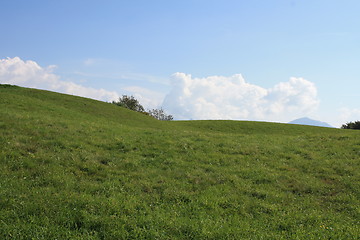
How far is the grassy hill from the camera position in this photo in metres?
9.43

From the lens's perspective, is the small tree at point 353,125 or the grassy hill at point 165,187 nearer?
the grassy hill at point 165,187

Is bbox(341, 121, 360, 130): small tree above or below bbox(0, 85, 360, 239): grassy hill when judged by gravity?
above

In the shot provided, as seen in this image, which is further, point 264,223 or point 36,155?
point 36,155

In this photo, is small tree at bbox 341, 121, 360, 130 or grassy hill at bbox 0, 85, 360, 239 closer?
grassy hill at bbox 0, 85, 360, 239

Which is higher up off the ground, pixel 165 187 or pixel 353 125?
pixel 353 125

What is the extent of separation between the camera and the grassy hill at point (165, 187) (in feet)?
30.9

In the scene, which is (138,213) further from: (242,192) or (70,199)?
(242,192)

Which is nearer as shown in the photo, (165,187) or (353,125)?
(165,187)

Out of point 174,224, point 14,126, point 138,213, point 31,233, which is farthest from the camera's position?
point 14,126

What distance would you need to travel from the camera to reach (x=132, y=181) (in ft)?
44.1

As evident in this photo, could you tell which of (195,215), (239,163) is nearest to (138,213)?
(195,215)

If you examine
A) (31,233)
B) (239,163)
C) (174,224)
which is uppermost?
(239,163)

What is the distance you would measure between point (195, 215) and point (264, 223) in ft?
8.74

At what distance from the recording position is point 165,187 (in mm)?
13039
